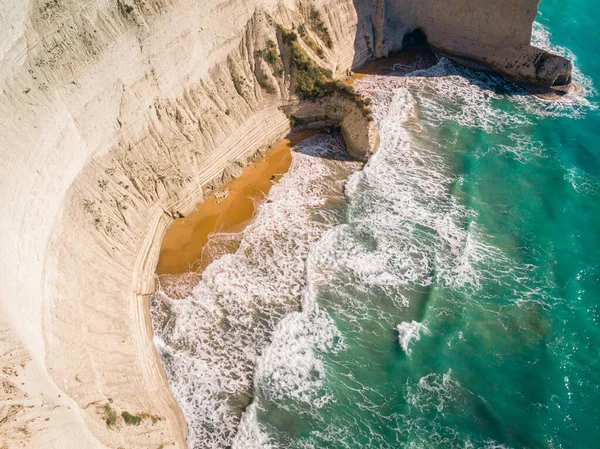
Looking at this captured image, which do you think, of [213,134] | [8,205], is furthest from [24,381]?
[213,134]

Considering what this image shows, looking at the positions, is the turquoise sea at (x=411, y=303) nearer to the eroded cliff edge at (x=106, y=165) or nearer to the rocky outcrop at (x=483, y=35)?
the eroded cliff edge at (x=106, y=165)

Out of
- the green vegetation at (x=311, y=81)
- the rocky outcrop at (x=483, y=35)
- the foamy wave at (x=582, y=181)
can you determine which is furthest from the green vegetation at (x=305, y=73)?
the foamy wave at (x=582, y=181)

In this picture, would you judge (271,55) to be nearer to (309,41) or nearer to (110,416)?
(309,41)

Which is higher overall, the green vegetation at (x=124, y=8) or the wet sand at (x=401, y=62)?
the green vegetation at (x=124, y=8)

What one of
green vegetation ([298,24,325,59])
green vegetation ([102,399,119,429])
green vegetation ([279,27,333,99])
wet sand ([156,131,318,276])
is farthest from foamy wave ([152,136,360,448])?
green vegetation ([298,24,325,59])

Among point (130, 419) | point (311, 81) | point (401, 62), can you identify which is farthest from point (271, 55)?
point (130, 419)

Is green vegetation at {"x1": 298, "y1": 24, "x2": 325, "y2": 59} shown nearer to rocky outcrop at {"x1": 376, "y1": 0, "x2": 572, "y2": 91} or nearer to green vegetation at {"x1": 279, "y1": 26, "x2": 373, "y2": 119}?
green vegetation at {"x1": 279, "y1": 26, "x2": 373, "y2": 119}
